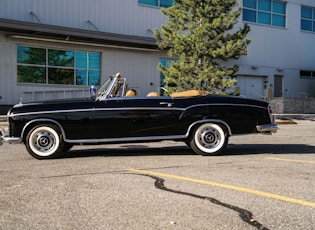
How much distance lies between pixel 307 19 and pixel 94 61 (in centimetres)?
2017

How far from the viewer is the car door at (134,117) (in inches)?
294

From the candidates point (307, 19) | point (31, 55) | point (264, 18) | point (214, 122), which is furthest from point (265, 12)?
point (214, 122)

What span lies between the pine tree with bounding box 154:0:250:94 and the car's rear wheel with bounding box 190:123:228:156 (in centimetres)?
1136

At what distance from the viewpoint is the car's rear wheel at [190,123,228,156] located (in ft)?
A: 25.2

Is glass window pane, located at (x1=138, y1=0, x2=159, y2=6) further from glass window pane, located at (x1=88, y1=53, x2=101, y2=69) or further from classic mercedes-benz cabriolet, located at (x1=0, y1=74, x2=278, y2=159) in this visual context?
classic mercedes-benz cabriolet, located at (x1=0, y1=74, x2=278, y2=159)

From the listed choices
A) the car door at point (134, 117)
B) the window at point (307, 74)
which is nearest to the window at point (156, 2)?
the window at point (307, 74)

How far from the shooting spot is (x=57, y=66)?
72.1ft

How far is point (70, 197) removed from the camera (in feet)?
14.9

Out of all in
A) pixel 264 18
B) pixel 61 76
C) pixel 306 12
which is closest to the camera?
pixel 61 76

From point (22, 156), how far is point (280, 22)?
94.0 ft

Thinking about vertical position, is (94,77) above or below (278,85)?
below

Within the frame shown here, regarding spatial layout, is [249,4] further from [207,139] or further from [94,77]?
[207,139]

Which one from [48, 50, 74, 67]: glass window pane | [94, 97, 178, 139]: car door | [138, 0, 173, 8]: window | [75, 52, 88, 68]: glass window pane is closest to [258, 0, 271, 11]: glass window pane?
[138, 0, 173, 8]: window

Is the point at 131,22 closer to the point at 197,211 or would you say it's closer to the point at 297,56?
the point at 297,56
